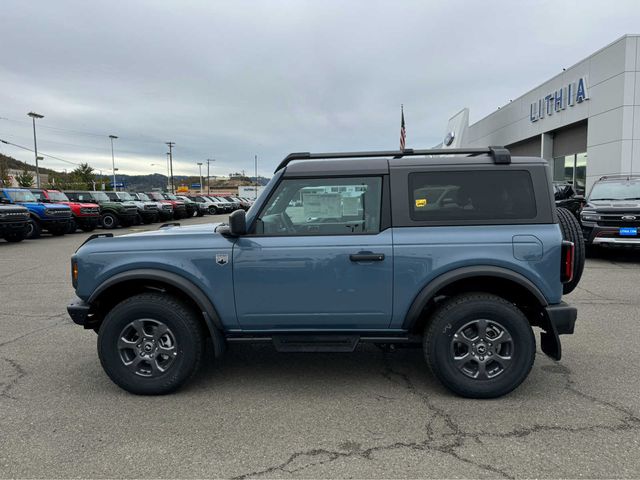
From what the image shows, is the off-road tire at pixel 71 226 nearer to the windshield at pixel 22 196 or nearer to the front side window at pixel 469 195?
the windshield at pixel 22 196

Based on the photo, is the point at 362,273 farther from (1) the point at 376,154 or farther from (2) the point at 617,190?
(2) the point at 617,190

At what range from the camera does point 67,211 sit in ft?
55.6

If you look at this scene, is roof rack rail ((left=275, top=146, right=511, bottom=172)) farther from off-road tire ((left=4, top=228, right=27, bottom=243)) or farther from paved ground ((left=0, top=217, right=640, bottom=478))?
off-road tire ((left=4, top=228, right=27, bottom=243))

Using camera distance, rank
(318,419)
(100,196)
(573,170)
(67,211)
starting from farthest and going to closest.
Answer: (100,196) → (573,170) → (67,211) → (318,419)

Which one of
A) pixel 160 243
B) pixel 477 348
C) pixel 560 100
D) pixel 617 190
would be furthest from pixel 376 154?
pixel 560 100

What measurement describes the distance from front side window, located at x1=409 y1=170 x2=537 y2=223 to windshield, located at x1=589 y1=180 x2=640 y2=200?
335 inches

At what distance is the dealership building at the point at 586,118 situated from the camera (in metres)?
16.5

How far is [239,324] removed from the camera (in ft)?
11.6

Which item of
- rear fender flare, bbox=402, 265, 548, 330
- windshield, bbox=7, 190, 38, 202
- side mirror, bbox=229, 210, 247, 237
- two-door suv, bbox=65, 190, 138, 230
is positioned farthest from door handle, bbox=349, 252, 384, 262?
two-door suv, bbox=65, 190, 138, 230

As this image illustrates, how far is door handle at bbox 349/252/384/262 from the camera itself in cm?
335

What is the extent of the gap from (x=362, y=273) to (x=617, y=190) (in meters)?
9.82

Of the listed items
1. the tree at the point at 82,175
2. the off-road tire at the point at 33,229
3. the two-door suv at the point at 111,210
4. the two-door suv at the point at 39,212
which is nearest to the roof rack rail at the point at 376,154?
the two-door suv at the point at 39,212

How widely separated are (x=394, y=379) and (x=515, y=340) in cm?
104

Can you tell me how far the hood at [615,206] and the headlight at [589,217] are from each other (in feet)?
0.42
